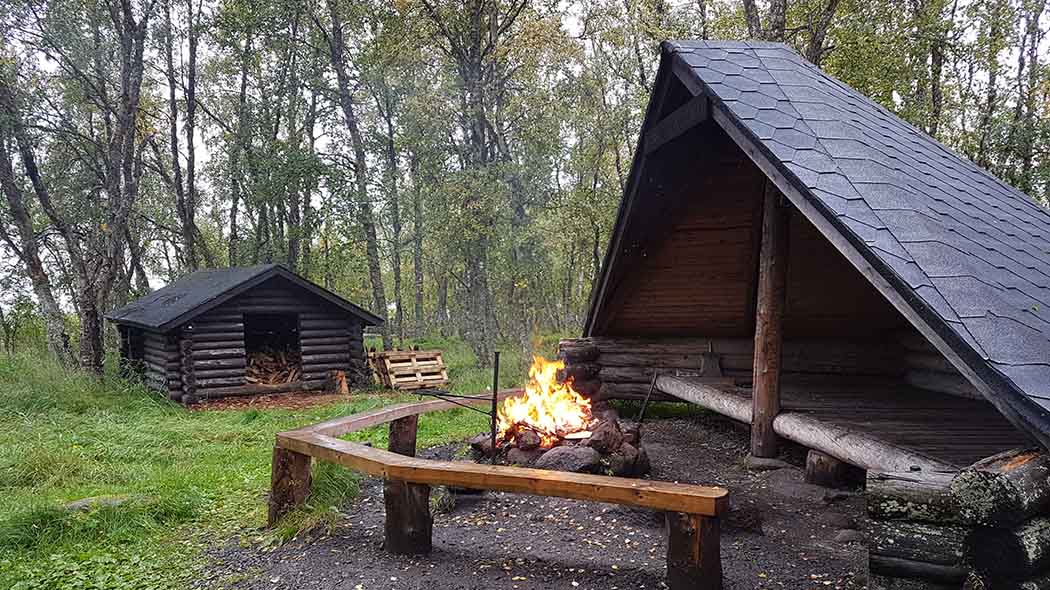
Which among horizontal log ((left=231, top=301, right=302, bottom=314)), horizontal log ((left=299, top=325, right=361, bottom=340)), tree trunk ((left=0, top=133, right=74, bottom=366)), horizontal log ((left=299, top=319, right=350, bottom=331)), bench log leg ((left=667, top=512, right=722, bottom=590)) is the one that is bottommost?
bench log leg ((left=667, top=512, right=722, bottom=590))

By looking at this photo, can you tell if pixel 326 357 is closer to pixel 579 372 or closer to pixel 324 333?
pixel 324 333

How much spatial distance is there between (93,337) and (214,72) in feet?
46.2

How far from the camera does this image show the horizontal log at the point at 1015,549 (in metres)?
1.75

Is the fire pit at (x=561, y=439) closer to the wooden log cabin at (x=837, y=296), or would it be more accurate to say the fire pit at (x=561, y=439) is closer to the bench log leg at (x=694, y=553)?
the wooden log cabin at (x=837, y=296)

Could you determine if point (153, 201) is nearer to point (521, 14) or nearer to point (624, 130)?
point (521, 14)

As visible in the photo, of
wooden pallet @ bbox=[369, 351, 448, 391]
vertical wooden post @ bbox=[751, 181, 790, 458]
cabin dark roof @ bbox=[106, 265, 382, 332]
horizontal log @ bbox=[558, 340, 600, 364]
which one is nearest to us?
vertical wooden post @ bbox=[751, 181, 790, 458]

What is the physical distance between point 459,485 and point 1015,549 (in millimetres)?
2649

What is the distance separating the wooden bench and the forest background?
10431 mm

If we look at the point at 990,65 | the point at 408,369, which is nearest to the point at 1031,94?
the point at 990,65

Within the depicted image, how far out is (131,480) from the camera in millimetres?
6125

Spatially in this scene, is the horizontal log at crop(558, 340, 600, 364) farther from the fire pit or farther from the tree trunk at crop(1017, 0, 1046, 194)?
the tree trunk at crop(1017, 0, 1046, 194)

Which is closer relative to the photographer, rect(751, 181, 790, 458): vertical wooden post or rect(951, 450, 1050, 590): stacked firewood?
rect(951, 450, 1050, 590): stacked firewood

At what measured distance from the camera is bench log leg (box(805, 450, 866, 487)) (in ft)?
16.1

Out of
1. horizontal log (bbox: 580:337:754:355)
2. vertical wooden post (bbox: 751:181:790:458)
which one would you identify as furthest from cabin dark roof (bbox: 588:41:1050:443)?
horizontal log (bbox: 580:337:754:355)
